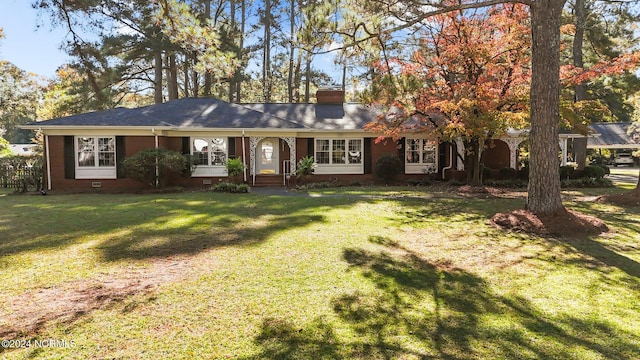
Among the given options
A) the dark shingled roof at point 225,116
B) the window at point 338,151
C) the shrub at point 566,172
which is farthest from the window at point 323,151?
the shrub at point 566,172

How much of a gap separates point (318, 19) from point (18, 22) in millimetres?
5461

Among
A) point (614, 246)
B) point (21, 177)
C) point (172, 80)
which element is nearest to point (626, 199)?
point (614, 246)

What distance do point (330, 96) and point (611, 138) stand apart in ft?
109

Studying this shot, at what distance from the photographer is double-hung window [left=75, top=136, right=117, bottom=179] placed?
15.2m

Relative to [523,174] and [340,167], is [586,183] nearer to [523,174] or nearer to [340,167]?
[523,174]

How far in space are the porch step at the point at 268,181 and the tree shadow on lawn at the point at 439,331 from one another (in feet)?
40.7

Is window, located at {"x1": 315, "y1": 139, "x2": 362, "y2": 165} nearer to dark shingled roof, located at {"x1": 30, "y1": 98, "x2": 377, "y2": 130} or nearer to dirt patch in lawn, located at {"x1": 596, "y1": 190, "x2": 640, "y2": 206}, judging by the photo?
dark shingled roof, located at {"x1": 30, "y1": 98, "x2": 377, "y2": 130}

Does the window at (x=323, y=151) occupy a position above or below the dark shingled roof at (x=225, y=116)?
below

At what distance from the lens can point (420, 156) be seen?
61.2ft

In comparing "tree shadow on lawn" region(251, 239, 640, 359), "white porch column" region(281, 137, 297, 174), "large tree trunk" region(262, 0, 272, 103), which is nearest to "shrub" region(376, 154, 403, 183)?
"white porch column" region(281, 137, 297, 174)

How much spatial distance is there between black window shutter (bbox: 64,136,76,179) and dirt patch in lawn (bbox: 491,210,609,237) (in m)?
15.5

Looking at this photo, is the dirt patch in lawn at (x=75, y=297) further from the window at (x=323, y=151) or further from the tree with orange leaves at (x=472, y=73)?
the window at (x=323, y=151)

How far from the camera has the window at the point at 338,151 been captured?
59.5 feet

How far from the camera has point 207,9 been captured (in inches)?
1081
